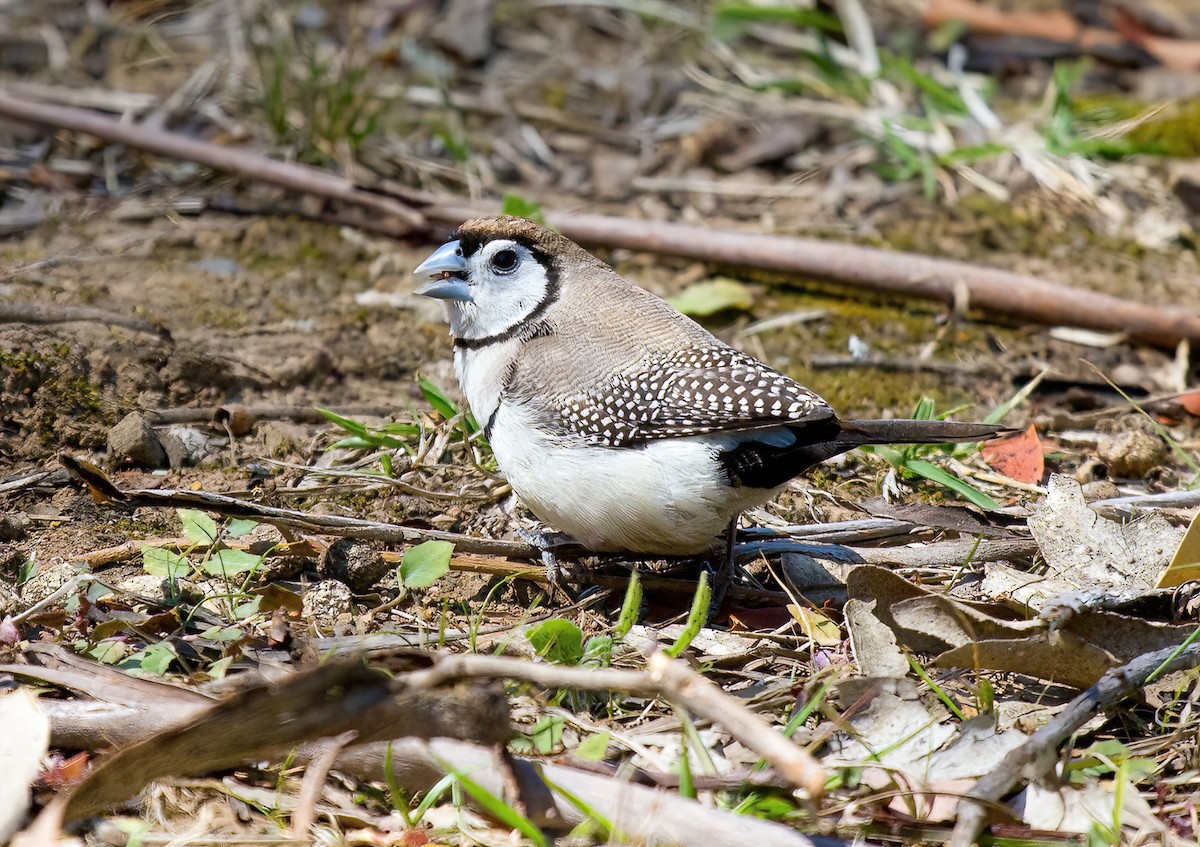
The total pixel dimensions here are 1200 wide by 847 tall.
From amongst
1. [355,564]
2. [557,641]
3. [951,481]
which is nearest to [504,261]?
[355,564]

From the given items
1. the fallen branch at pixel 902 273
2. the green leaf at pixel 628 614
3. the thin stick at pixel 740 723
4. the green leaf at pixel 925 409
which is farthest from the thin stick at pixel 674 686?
the fallen branch at pixel 902 273

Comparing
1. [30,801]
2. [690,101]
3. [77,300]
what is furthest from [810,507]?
[690,101]

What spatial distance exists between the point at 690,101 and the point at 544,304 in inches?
133

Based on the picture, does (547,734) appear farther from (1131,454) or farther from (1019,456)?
(1131,454)

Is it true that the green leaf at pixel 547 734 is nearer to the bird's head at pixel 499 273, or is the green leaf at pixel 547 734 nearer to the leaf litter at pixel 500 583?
the leaf litter at pixel 500 583

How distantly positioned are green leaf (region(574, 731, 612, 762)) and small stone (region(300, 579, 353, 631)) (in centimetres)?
95

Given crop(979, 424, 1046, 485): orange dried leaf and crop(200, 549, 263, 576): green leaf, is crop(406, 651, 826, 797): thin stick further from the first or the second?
crop(979, 424, 1046, 485): orange dried leaf

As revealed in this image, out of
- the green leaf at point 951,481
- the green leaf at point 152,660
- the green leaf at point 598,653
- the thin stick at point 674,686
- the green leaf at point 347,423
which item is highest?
the thin stick at point 674,686

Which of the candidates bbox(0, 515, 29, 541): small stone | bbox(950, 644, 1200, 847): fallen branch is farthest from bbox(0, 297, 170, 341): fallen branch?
bbox(950, 644, 1200, 847): fallen branch

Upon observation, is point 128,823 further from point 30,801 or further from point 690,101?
point 690,101

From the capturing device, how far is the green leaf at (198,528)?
11.7 feet

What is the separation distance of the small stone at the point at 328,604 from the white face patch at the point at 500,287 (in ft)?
3.63

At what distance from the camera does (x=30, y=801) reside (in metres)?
2.62

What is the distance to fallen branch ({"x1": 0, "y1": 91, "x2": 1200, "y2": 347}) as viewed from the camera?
545 cm
